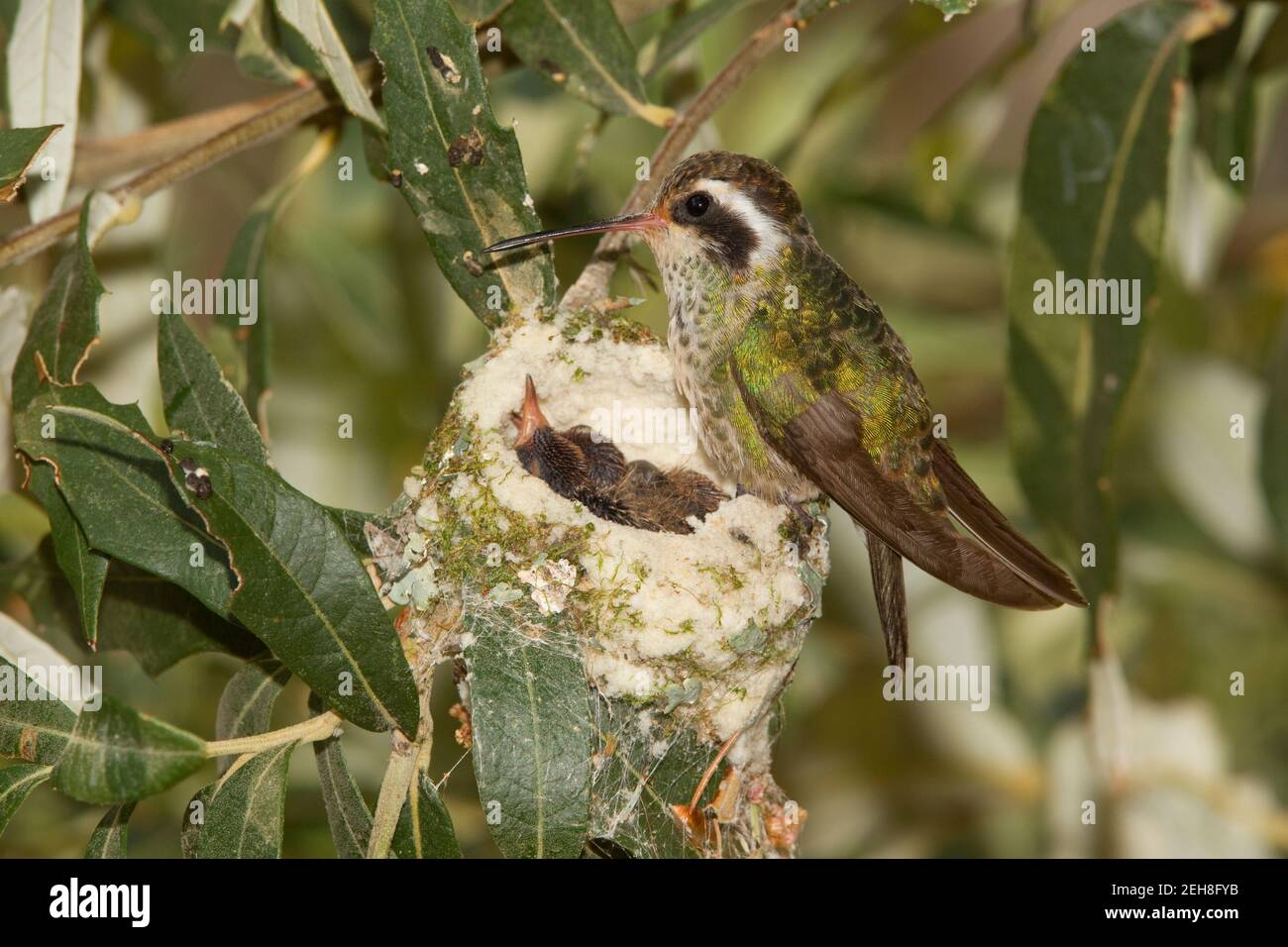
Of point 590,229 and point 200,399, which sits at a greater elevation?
point 590,229

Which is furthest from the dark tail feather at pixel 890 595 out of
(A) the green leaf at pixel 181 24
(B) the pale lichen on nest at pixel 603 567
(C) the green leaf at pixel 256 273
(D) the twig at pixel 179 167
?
(A) the green leaf at pixel 181 24

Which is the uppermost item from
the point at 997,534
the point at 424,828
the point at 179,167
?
the point at 179,167

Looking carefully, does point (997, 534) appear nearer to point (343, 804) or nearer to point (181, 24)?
point (343, 804)

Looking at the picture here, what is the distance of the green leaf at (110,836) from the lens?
202cm

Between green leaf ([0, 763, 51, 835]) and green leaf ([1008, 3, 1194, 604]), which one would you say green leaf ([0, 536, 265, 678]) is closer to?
green leaf ([0, 763, 51, 835])

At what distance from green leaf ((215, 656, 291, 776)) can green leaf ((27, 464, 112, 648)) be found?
0.25m

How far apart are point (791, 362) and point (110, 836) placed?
4.76ft

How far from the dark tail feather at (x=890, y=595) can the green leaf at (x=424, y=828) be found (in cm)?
108

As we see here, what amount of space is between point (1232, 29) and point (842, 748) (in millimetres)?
2251

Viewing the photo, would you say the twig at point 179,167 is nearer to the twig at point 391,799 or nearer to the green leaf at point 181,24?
the green leaf at point 181,24

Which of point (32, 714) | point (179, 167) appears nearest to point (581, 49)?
point (179, 167)

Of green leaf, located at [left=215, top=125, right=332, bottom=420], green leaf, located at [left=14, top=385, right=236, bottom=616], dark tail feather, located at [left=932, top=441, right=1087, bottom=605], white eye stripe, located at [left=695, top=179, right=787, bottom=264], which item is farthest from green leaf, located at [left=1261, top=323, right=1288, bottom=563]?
green leaf, located at [left=14, top=385, right=236, bottom=616]

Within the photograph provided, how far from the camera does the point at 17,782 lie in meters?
1.86

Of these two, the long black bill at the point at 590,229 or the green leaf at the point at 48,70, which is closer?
the long black bill at the point at 590,229
